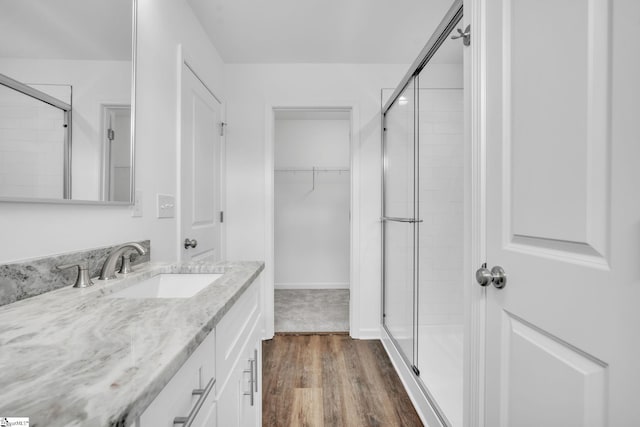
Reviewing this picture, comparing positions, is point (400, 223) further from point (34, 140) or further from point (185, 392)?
point (34, 140)

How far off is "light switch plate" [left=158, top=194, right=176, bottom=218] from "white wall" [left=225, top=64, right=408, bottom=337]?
89 cm

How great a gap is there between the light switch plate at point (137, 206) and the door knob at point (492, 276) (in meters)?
1.42

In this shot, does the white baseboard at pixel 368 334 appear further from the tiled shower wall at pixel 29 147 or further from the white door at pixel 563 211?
the tiled shower wall at pixel 29 147

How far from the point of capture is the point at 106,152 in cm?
109

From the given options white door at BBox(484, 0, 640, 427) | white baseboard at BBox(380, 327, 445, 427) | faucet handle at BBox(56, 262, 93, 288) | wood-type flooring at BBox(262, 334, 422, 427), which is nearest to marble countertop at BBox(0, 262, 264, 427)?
faucet handle at BBox(56, 262, 93, 288)

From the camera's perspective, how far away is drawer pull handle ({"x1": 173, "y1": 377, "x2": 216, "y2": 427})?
0.54 meters

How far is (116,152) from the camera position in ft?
3.78

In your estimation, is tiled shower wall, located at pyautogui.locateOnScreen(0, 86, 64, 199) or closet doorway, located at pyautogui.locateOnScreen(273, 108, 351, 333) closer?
tiled shower wall, located at pyautogui.locateOnScreen(0, 86, 64, 199)

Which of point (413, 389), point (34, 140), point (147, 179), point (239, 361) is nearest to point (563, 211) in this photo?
point (239, 361)

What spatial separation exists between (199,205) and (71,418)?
184cm

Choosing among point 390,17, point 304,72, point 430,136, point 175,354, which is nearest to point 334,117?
point 304,72

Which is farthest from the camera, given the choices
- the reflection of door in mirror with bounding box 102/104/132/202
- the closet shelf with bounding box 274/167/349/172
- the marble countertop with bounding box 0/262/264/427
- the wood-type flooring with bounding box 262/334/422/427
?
the closet shelf with bounding box 274/167/349/172

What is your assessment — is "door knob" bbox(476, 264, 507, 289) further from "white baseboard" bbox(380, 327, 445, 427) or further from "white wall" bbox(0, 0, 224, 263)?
"white wall" bbox(0, 0, 224, 263)

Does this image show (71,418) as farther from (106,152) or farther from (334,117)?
(334,117)
